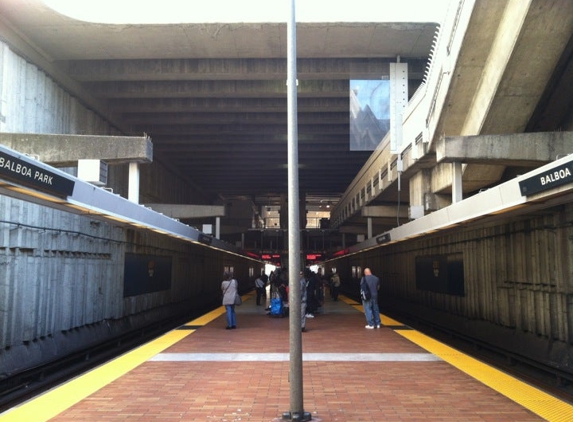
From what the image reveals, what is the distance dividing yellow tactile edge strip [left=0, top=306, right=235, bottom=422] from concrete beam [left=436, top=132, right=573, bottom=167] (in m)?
6.88

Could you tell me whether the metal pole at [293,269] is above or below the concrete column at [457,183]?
below

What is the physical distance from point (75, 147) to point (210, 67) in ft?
20.8

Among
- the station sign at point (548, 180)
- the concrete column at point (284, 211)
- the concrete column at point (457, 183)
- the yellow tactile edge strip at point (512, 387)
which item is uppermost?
the concrete column at point (284, 211)

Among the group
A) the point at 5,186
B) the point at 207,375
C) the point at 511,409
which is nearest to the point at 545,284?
the point at 511,409

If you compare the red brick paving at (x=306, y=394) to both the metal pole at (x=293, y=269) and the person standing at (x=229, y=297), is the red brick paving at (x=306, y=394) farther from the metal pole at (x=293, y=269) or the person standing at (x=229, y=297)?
the person standing at (x=229, y=297)

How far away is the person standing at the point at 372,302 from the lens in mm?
12469

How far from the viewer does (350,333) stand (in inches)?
463

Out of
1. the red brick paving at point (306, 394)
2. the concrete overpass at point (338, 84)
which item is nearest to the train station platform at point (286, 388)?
the red brick paving at point (306, 394)

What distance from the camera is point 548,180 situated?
673 centimetres

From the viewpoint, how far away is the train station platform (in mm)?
5484

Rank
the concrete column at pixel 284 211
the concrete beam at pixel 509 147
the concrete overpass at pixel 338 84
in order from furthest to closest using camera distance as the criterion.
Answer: the concrete column at pixel 284 211 < the concrete beam at pixel 509 147 < the concrete overpass at pixel 338 84

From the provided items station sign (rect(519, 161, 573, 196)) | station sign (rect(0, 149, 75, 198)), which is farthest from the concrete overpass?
station sign (rect(0, 149, 75, 198))

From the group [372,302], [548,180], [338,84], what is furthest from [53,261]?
[548,180]

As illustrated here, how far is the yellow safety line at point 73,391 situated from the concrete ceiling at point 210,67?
28.1 feet
